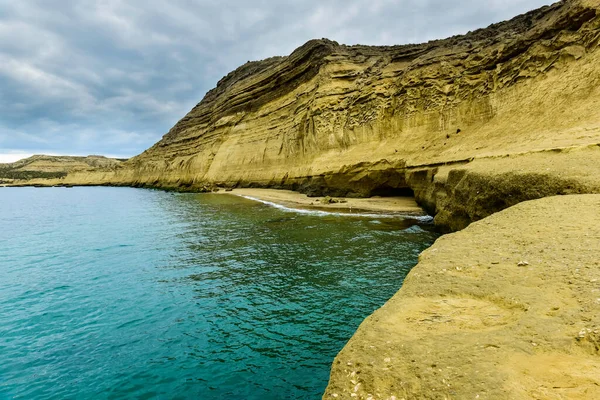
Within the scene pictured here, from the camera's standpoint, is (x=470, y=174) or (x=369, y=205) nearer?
(x=470, y=174)

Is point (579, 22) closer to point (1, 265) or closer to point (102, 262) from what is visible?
point (102, 262)

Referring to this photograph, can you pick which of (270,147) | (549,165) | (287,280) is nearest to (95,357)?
(287,280)

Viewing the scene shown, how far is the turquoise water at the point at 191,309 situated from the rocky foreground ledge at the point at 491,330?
7.47 ft

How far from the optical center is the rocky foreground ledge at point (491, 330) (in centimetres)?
260

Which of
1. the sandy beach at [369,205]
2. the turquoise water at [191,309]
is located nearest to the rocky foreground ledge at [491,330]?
the turquoise water at [191,309]

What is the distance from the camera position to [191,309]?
26.7ft

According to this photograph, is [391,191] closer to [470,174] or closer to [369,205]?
[369,205]

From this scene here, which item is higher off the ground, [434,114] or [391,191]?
[434,114]

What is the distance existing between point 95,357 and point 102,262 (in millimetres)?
7451

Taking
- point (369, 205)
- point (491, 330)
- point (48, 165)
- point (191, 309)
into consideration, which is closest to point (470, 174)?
point (491, 330)

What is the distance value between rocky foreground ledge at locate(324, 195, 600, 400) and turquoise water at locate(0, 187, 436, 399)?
228 centimetres

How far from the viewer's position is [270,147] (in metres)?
43.5

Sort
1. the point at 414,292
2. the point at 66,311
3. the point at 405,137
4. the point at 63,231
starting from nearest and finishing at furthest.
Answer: the point at 414,292 < the point at 66,311 < the point at 63,231 < the point at 405,137

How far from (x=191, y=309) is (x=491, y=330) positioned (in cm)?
685
